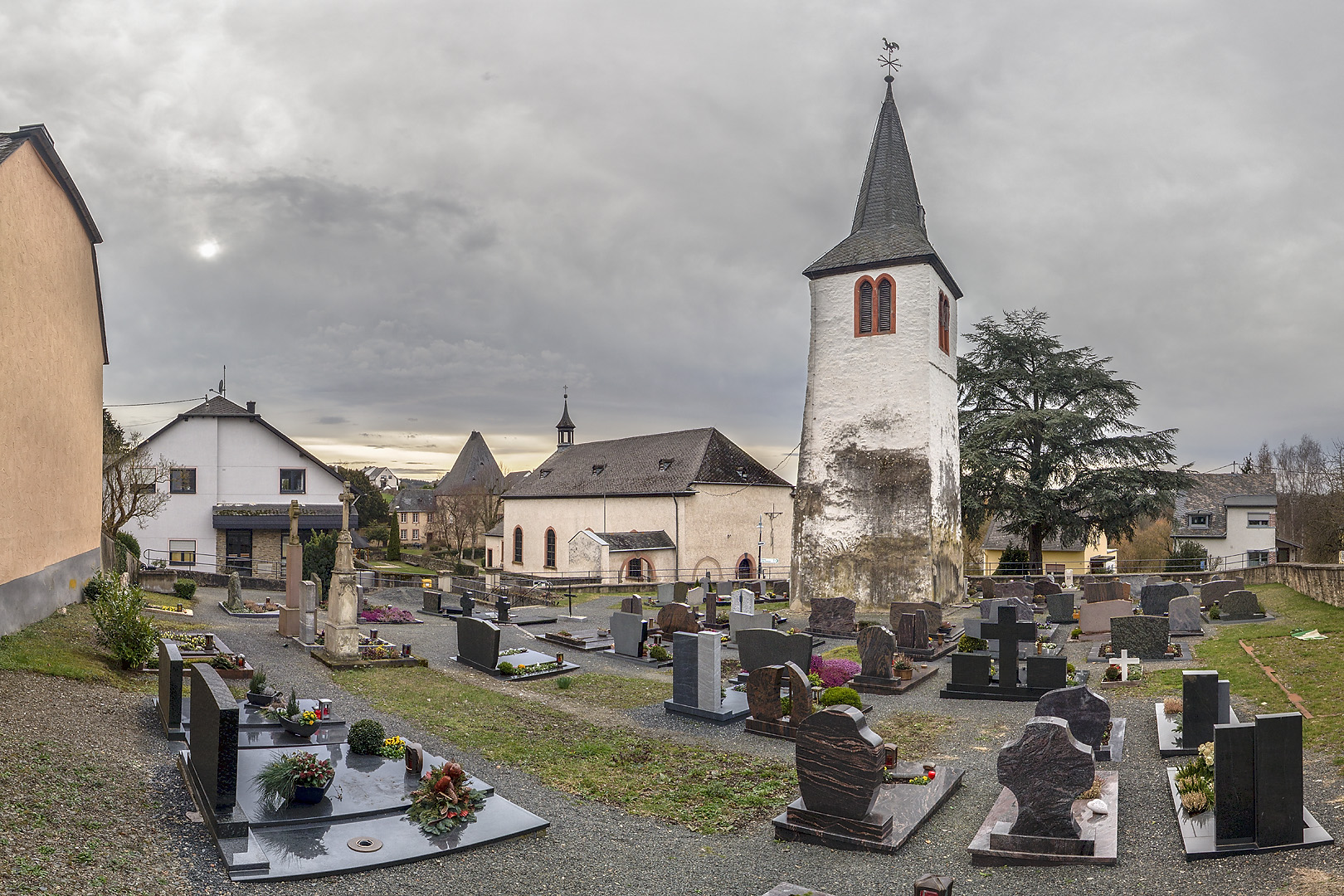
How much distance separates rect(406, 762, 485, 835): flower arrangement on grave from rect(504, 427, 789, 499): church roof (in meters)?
34.8

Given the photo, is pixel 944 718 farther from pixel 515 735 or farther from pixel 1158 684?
pixel 515 735

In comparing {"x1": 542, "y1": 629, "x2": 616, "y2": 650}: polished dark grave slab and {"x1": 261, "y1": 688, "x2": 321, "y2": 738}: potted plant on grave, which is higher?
{"x1": 261, "y1": 688, "x2": 321, "y2": 738}: potted plant on grave

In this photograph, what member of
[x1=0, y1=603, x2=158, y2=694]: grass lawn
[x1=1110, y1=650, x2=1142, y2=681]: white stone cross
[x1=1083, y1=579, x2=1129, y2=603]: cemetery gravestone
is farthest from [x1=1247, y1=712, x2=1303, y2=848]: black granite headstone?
[x1=1083, y1=579, x2=1129, y2=603]: cemetery gravestone

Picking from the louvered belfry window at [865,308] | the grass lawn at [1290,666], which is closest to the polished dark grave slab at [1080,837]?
the grass lawn at [1290,666]

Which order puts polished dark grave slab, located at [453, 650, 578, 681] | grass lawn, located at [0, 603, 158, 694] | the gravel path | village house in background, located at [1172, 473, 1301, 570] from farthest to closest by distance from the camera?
village house in background, located at [1172, 473, 1301, 570] < polished dark grave slab, located at [453, 650, 578, 681] < grass lawn, located at [0, 603, 158, 694] < the gravel path

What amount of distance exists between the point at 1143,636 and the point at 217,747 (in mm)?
16327

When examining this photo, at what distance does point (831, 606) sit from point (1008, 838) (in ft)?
50.9

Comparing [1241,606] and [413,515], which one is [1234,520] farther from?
[413,515]

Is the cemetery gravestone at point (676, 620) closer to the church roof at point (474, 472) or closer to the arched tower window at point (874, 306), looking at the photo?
the arched tower window at point (874, 306)

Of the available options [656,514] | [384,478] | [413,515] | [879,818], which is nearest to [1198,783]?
[879,818]

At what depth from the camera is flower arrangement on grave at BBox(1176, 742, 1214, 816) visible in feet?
25.1

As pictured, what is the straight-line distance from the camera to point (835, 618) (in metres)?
22.7

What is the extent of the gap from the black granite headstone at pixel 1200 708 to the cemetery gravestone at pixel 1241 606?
13824 millimetres

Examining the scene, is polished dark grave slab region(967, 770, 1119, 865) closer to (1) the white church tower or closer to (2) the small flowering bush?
(2) the small flowering bush
